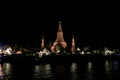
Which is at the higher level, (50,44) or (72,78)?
(50,44)

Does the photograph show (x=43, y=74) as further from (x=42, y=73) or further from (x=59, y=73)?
(x=59, y=73)

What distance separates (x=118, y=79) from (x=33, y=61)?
78.6ft

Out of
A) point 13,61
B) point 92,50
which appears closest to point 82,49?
point 92,50

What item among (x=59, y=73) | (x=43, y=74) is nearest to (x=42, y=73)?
(x=43, y=74)

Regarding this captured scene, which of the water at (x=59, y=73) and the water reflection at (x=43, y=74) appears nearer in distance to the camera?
the water at (x=59, y=73)

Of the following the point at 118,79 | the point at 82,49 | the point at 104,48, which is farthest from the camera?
the point at 82,49

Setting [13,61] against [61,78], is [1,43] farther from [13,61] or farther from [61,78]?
[61,78]

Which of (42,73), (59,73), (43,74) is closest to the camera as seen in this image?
(43,74)

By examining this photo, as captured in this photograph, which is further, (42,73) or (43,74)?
(42,73)

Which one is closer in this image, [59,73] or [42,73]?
[42,73]

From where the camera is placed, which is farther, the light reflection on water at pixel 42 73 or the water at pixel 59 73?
the light reflection on water at pixel 42 73

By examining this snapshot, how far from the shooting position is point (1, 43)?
244 feet

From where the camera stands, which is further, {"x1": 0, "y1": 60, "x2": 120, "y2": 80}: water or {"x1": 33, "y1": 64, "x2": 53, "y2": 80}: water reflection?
{"x1": 33, "y1": 64, "x2": 53, "y2": 80}: water reflection

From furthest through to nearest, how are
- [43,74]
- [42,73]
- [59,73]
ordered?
[59,73], [42,73], [43,74]
